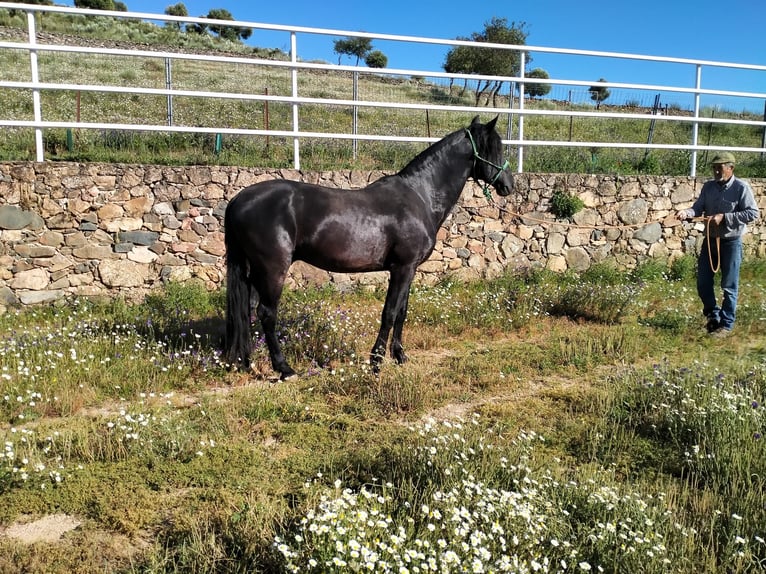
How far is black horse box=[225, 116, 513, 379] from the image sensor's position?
5.23 metres

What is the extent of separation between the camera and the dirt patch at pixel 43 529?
305cm

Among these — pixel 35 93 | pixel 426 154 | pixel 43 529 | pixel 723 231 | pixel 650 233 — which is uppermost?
pixel 35 93

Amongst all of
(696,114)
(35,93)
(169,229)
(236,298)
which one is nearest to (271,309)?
(236,298)

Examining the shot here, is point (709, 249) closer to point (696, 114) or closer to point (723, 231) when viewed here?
point (723, 231)

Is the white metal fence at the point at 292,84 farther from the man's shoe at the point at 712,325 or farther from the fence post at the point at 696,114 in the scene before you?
the man's shoe at the point at 712,325

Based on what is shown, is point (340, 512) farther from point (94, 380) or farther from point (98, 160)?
point (98, 160)

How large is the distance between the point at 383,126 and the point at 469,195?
10174 mm

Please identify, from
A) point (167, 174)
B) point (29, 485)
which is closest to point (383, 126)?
point (167, 174)

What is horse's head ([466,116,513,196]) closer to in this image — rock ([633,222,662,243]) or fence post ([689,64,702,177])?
rock ([633,222,662,243])

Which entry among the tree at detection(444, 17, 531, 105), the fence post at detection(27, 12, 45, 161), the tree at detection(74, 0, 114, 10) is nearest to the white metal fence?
the fence post at detection(27, 12, 45, 161)

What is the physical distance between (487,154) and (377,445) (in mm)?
3370

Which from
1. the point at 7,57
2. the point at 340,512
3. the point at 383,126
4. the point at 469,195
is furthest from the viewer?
the point at 7,57

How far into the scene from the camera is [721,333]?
700 centimetres

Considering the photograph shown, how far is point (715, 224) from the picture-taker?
690 centimetres
